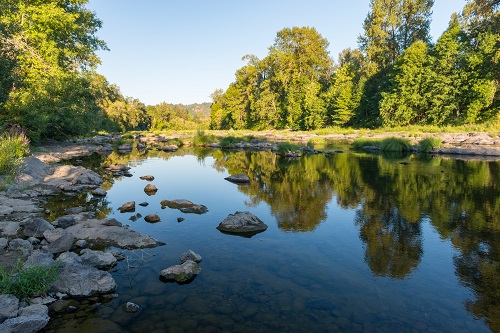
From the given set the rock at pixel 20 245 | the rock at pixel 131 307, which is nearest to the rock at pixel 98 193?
the rock at pixel 20 245

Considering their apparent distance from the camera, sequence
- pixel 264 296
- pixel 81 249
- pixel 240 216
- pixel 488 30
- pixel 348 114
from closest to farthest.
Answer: pixel 264 296 → pixel 81 249 → pixel 240 216 → pixel 488 30 → pixel 348 114

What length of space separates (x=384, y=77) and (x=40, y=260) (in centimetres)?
6167

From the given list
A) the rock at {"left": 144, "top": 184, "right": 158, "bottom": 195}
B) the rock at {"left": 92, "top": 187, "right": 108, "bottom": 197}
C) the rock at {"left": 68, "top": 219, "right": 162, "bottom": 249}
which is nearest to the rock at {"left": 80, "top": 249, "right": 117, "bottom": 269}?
the rock at {"left": 68, "top": 219, "right": 162, "bottom": 249}

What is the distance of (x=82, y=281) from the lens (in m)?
6.12

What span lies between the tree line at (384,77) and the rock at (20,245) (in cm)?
5070


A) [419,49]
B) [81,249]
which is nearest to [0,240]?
[81,249]

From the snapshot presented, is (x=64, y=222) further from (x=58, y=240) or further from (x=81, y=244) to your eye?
(x=58, y=240)

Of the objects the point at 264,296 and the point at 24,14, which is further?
the point at 24,14

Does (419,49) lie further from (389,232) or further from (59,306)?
(59,306)

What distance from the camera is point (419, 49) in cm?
4884

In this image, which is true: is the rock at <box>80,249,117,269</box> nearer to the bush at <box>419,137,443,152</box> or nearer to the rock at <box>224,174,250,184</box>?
the rock at <box>224,174,250,184</box>

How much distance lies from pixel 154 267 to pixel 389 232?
709 centimetres

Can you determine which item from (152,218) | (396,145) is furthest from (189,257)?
(396,145)

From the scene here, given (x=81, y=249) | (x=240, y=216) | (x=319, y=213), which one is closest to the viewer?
(x=81, y=249)
